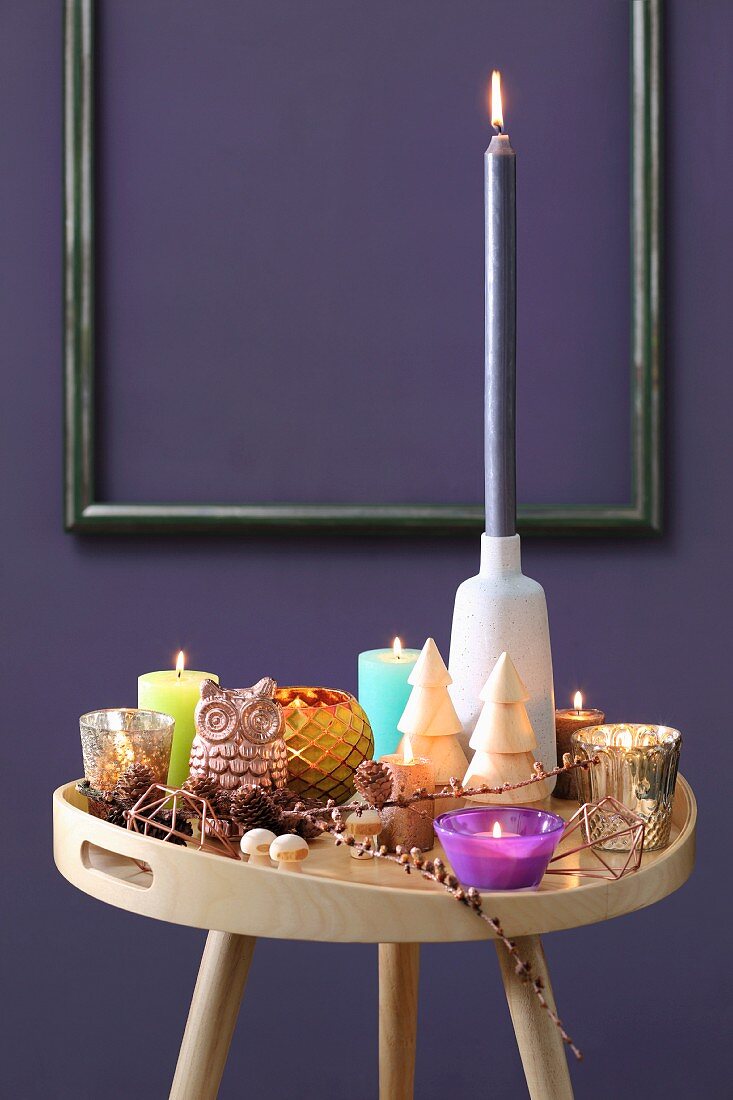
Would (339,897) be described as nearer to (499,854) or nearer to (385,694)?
(499,854)

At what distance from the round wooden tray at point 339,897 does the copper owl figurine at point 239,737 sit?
0.07 m

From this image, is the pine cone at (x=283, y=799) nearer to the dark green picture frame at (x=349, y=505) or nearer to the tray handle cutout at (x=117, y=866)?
the tray handle cutout at (x=117, y=866)

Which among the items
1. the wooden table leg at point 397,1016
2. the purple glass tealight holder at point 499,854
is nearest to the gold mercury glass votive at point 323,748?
the purple glass tealight holder at point 499,854

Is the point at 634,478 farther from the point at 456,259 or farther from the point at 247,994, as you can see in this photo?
the point at 247,994

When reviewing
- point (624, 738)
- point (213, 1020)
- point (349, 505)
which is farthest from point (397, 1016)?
point (349, 505)

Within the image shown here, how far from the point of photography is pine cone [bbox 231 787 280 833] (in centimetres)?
71

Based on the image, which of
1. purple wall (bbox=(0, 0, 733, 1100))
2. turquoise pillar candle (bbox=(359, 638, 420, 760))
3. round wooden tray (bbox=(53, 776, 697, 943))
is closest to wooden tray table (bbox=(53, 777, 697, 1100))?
round wooden tray (bbox=(53, 776, 697, 943))

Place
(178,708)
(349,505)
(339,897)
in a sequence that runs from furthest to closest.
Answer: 1. (349,505)
2. (178,708)
3. (339,897)

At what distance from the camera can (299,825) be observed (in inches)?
28.4

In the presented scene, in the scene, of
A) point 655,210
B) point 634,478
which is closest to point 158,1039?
point 634,478

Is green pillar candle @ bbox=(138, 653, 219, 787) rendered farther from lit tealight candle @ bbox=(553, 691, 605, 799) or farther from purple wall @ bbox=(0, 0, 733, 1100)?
purple wall @ bbox=(0, 0, 733, 1100)

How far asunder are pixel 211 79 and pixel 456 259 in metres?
0.32

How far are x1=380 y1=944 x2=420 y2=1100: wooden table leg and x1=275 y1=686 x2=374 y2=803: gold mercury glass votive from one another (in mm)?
260

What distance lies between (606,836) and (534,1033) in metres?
0.12
